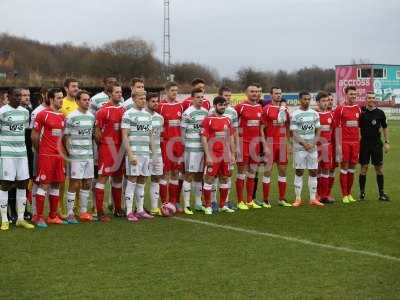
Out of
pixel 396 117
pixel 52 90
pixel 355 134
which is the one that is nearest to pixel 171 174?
pixel 52 90

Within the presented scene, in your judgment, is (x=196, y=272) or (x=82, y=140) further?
(x=82, y=140)

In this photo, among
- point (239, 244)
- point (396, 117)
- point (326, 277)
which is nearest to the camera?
point (326, 277)

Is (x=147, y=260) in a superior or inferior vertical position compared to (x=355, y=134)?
inferior

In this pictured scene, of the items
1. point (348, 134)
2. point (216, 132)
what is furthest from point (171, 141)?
point (348, 134)

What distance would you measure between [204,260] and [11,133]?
3.70 m

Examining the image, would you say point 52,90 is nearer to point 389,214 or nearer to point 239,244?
point 239,244

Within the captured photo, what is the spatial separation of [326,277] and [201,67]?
62085 millimetres

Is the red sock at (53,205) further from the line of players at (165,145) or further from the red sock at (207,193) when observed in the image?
the red sock at (207,193)

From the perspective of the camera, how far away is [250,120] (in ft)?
36.2

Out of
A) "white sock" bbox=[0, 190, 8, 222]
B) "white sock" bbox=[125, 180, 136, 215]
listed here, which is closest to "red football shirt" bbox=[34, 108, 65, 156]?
"white sock" bbox=[0, 190, 8, 222]

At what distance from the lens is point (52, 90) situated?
931 centimetres

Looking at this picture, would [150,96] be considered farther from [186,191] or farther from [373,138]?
[373,138]

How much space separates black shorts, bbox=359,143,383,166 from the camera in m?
12.0

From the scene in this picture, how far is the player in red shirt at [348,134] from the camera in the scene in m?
11.8
